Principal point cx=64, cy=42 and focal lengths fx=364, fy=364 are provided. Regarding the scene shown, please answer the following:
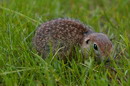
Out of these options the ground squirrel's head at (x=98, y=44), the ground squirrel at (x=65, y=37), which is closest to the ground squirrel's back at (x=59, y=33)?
the ground squirrel at (x=65, y=37)

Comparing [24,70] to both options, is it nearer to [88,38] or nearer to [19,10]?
[88,38]

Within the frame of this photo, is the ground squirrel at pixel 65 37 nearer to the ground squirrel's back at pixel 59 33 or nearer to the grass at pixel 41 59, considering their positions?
the ground squirrel's back at pixel 59 33

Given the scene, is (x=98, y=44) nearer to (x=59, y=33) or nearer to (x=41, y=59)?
(x=59, y=33)

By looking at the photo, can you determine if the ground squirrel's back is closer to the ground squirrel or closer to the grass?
the ground squirrel

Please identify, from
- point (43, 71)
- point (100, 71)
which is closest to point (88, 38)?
point (100, 71)

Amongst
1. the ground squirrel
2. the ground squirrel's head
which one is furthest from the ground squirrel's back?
the ground squirrel's head

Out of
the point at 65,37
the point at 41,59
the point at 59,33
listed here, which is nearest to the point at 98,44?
the point at 65,37
